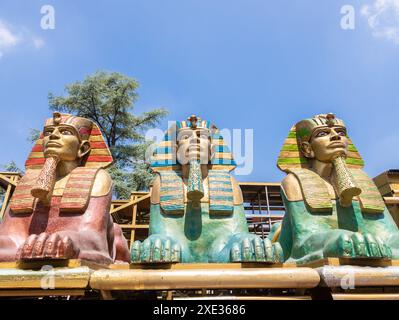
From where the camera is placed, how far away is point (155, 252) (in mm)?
2527

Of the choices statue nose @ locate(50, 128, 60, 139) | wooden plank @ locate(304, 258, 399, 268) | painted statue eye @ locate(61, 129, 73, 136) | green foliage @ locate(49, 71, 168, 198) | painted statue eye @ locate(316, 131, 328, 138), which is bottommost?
wooden plank @ locate(304, 258, 399, 268)

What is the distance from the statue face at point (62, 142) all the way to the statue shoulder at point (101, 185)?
337 millimetres

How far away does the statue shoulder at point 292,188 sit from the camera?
333 cm

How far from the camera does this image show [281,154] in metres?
3.88

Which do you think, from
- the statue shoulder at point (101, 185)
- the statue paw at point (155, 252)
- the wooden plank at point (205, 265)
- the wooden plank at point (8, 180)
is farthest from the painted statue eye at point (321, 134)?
the wooden plank at point (8, 180)

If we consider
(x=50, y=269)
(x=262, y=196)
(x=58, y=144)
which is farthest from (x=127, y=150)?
(x=50, y=269)

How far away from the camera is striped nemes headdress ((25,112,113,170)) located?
3.58 meters

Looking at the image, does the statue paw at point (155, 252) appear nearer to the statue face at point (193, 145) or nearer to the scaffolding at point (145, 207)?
the statue face at point (193, 145)

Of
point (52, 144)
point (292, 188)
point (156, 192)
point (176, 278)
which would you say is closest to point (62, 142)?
point (52, 144)

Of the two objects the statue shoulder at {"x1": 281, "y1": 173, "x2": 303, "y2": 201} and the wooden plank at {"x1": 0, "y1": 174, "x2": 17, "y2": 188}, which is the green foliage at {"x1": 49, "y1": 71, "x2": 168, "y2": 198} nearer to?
the wooden plank at {"x1": 0, "y1": 174, "x2": 17, "y2": 188}

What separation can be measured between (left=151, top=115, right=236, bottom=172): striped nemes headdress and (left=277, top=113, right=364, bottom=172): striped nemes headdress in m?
0.56

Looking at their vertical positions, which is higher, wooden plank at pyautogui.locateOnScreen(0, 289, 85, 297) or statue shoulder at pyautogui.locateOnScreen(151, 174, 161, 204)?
statue shoulder at pyautogui.locateOnScreen(151, 174, 161, 204)

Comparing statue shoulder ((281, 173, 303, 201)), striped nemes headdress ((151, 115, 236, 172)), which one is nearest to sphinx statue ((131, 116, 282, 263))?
striped nemes headdress ((151, 115, 236, 172))
